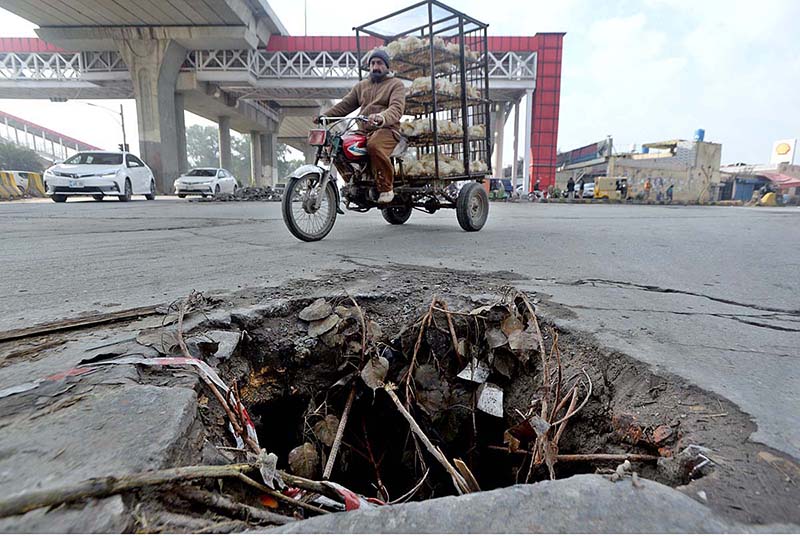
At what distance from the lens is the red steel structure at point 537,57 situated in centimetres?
1911

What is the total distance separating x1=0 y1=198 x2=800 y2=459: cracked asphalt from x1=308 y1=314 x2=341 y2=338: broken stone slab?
1.78 feet

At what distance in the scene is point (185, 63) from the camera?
18984 mm

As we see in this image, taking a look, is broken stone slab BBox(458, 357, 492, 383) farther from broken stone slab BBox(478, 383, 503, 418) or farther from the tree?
the tree

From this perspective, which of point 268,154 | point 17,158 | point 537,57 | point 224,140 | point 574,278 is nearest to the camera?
point 574,278

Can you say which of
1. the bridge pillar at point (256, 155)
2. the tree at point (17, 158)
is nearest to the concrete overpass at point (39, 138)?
the tree at point (17, 158)

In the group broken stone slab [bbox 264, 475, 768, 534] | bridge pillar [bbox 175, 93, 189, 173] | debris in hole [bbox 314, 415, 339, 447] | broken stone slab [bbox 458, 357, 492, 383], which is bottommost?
debris in hole [bbox 314, 415, 339, 447]

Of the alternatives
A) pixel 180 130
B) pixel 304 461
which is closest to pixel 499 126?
pixel 180 130

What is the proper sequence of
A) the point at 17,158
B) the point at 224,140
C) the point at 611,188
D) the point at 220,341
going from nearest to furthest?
the point at 220,341 → the point at 611,188 → the point at 224,140 → the point at 17,158

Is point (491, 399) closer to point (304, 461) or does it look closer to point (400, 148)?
point (304, 461)

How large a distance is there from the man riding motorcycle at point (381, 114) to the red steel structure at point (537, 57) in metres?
16.1

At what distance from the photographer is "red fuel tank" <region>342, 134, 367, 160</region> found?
4.06 m

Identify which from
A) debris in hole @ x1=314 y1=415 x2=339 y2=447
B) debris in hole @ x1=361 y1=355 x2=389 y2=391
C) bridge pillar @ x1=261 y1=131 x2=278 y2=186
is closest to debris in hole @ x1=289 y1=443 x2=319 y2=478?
debris in hole @ x1=314 y1=415 x2=339 y2=447

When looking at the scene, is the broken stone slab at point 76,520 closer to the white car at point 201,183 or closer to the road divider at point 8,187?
the white car at point 201,183

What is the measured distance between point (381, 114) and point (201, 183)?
13.7m
